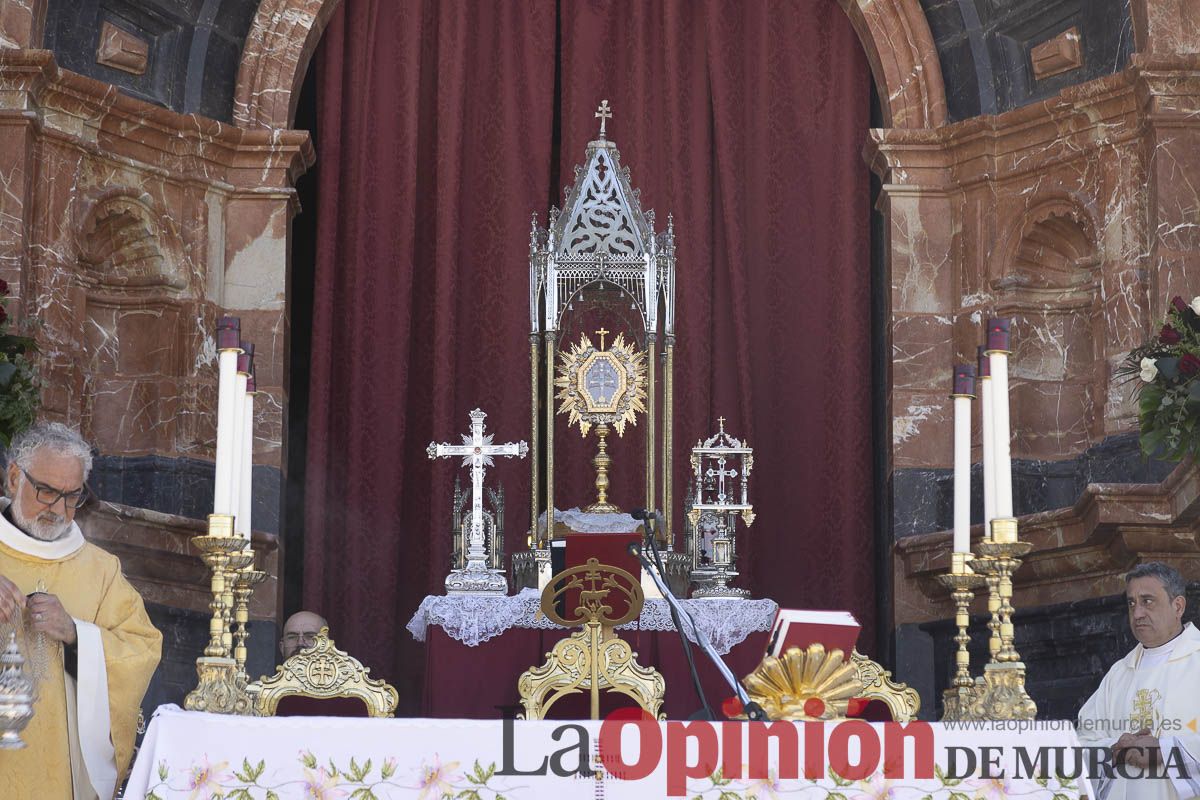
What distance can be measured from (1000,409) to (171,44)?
537 centimetres

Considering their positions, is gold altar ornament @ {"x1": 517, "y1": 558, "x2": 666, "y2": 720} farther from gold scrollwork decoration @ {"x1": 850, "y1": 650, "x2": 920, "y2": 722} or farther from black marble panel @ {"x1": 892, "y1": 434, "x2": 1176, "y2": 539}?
black marble panel @ {"x1": 892, "y1": 434, "x2": 1176, "y2": 539}

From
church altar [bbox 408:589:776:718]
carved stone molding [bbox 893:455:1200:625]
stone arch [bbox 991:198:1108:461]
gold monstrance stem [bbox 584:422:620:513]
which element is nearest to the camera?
church altar [bbox 408:589:776:718]

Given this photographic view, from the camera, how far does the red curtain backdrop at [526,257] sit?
31.1 feet

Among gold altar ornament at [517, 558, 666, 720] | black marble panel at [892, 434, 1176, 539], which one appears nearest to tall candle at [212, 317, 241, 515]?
gold altar ornament at [517, 558, 666, 720]

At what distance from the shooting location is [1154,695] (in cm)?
634

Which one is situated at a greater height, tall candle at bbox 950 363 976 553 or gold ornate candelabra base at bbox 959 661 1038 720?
tall candle at bbox 950 363 976 553

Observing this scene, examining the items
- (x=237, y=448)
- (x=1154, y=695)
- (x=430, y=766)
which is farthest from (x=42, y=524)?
(x=1154, y=695)

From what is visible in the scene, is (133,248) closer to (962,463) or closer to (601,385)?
(601,385)

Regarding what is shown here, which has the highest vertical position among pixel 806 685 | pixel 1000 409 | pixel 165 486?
pixel 1000 409

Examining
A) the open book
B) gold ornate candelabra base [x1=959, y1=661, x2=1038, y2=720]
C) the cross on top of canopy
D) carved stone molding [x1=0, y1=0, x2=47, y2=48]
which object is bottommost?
gold ornate candelabra base [x1=959, y1=661, x2=1038, y2=720]

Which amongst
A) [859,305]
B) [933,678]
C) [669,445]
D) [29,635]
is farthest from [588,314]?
[29,635]

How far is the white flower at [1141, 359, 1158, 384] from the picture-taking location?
697 centimetres

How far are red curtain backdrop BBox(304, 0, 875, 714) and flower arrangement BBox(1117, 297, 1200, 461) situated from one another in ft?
8.61

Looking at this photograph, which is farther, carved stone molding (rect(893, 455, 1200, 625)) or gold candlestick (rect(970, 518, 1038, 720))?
carved stone molding (rect(893, 455, 1200, 625))
